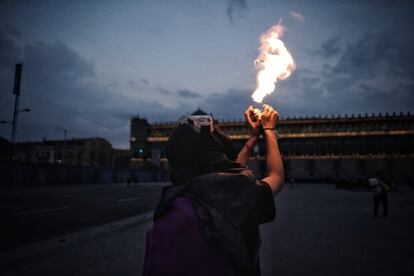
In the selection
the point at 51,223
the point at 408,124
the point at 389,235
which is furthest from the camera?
the point at 408,124

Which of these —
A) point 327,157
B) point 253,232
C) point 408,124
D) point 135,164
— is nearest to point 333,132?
point 327,157

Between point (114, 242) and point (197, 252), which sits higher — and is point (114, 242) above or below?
below

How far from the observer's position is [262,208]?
1.59 metres

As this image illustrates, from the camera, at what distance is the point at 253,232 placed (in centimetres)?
158

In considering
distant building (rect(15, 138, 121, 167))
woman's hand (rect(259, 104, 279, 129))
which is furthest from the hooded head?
distant building (rect(15, 138, 121, 167))

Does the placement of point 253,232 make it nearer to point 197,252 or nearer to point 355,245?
point 197,252

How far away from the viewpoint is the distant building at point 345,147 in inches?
3563

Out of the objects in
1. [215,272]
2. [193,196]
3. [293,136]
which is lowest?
[215,272]

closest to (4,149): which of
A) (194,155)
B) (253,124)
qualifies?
(253,124)

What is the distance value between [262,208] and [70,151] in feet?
383

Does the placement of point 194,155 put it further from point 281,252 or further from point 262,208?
point 281,252

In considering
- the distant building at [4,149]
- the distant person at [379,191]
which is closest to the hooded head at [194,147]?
the distant person at [379,191]

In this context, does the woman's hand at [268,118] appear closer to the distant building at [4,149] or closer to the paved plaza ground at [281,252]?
the paved plaza ground at [281,252]

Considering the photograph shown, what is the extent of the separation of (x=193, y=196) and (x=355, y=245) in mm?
5926
